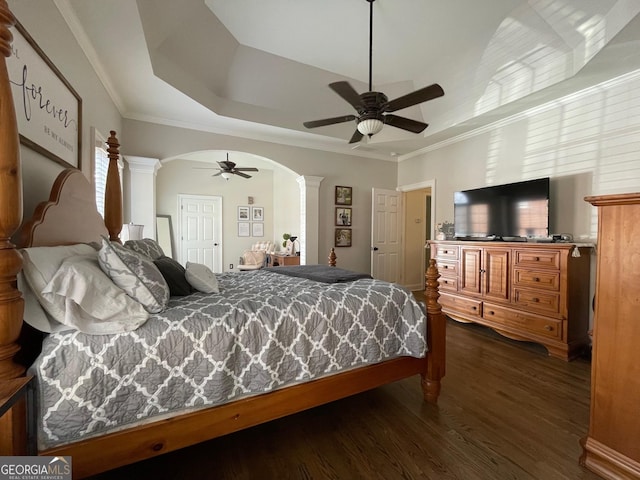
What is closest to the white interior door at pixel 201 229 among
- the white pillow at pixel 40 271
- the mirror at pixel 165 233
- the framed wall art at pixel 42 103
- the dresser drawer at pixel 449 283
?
the mirror at pixel 165 233

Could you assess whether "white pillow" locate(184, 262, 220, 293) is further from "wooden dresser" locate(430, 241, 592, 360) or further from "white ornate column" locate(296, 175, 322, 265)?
"wooden dresser" locate(430, 241, 592, 360)

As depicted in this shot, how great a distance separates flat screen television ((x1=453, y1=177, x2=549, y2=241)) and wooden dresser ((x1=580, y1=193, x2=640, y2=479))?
2.04 meters

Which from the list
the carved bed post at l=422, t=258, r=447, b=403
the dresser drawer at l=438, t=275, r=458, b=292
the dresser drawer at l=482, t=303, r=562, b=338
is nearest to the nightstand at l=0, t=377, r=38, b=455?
the carved bed post at l=422, t=258, r=447, b=403

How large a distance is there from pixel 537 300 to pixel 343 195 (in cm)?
318

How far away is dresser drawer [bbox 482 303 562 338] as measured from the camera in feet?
9.13

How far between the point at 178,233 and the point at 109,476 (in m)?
5.47

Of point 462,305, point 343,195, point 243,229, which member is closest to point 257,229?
point 243,229

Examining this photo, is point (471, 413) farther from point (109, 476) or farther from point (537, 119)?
point (537, 119)

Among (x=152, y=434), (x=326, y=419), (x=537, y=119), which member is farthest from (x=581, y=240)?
(x=152, y=434)

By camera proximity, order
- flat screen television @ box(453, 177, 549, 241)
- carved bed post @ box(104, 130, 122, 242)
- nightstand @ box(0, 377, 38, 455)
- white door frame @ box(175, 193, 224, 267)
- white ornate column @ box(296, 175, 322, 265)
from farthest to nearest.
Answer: white door frame @ box(175, 193, 224, 267) → white ornate column @ box(296, 175, 322, 265) → flat screen television @ box(453, 177, 549, 241) → carved bed post @ box(104, 130, 122, 242) → nightstand @ box(0, 377, 38, 455)

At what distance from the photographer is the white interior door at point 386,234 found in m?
5.21

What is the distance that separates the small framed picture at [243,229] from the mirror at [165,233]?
1.49m

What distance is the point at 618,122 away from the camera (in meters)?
2.77

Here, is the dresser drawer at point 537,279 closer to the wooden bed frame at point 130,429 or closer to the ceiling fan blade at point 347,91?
the wooden bed frame at point 130,429
